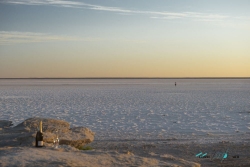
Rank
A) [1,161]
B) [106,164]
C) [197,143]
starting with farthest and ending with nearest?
[197,143], [106,164], [1,161]

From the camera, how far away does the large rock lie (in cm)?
912

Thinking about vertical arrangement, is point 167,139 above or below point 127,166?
below

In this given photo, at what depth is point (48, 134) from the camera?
923cm

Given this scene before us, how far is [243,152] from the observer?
36.6ft

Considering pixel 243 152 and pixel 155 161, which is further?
pixel 243 152

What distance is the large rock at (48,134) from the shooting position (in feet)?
29.9

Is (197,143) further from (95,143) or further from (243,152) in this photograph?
(95,143)

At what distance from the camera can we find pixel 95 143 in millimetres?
13141

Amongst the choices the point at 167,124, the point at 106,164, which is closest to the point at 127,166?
the point at 106,164

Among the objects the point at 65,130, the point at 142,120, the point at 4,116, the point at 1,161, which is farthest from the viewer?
the point at 4,116

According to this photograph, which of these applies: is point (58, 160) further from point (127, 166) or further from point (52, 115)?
point (52, 115)

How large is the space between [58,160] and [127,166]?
1002 millimetres

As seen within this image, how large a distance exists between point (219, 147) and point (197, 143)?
1.08 m

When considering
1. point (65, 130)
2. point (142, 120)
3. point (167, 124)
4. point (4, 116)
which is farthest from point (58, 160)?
point (4, 116)
